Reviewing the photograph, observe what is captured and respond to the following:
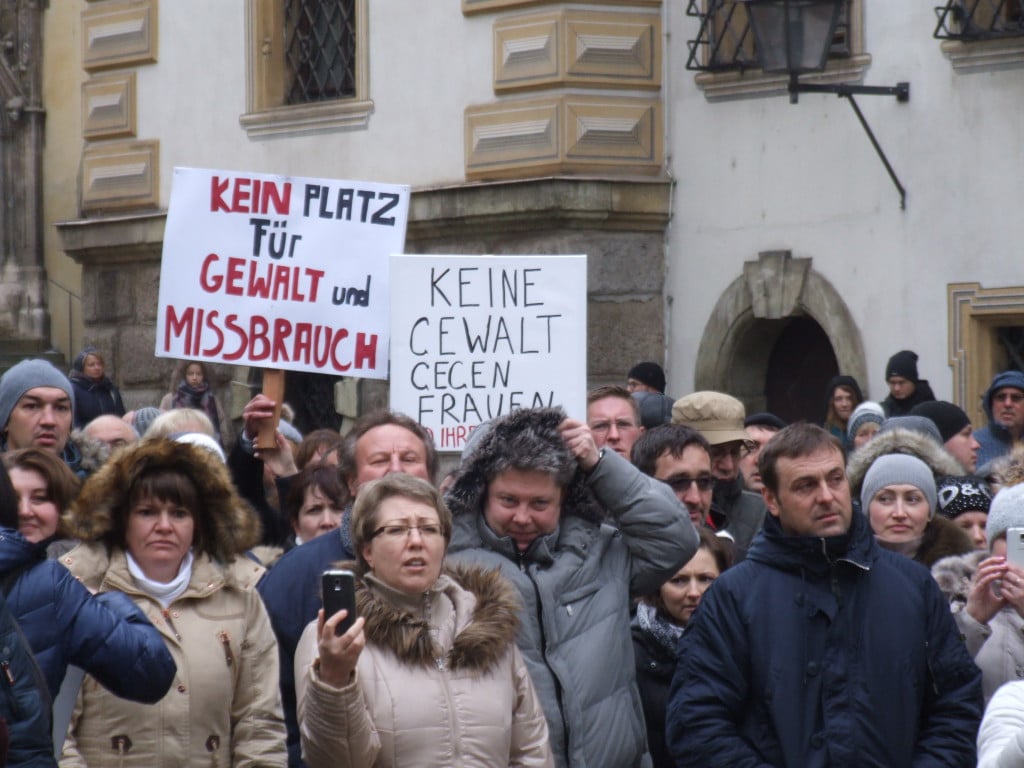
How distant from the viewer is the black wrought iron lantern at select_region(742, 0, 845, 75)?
461 inches

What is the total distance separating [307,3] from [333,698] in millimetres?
11935

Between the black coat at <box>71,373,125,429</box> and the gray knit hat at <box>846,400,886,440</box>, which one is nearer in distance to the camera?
the gray knit hat at <box>846,400,886,440</box>

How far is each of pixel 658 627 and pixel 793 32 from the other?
6.61 meters

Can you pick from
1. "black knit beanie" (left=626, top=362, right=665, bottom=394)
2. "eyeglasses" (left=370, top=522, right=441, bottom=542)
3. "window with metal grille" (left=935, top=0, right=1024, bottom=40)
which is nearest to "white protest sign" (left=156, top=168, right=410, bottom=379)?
"eyeglasses" (left=370, top=522, right=441, bottom=542)

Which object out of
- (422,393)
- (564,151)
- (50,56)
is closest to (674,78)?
(564,151)

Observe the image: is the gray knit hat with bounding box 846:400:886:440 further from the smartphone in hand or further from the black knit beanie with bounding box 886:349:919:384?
the smartphone in hand

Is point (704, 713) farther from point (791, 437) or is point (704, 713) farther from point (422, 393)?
point (422, 393)

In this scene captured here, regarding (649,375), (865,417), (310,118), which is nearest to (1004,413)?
(865,417)

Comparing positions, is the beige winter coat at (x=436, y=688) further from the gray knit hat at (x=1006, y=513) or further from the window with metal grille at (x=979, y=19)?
the window with metal grille at (x=979, y=19)

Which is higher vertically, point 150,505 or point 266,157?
point 266,157

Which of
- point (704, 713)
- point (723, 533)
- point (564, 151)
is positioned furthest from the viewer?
point (564, 151)

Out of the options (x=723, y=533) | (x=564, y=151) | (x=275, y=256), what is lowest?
(x=723, y=533)

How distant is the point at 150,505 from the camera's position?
207 inches

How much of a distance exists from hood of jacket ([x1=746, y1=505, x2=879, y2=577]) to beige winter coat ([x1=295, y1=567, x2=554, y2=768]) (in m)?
0.65
